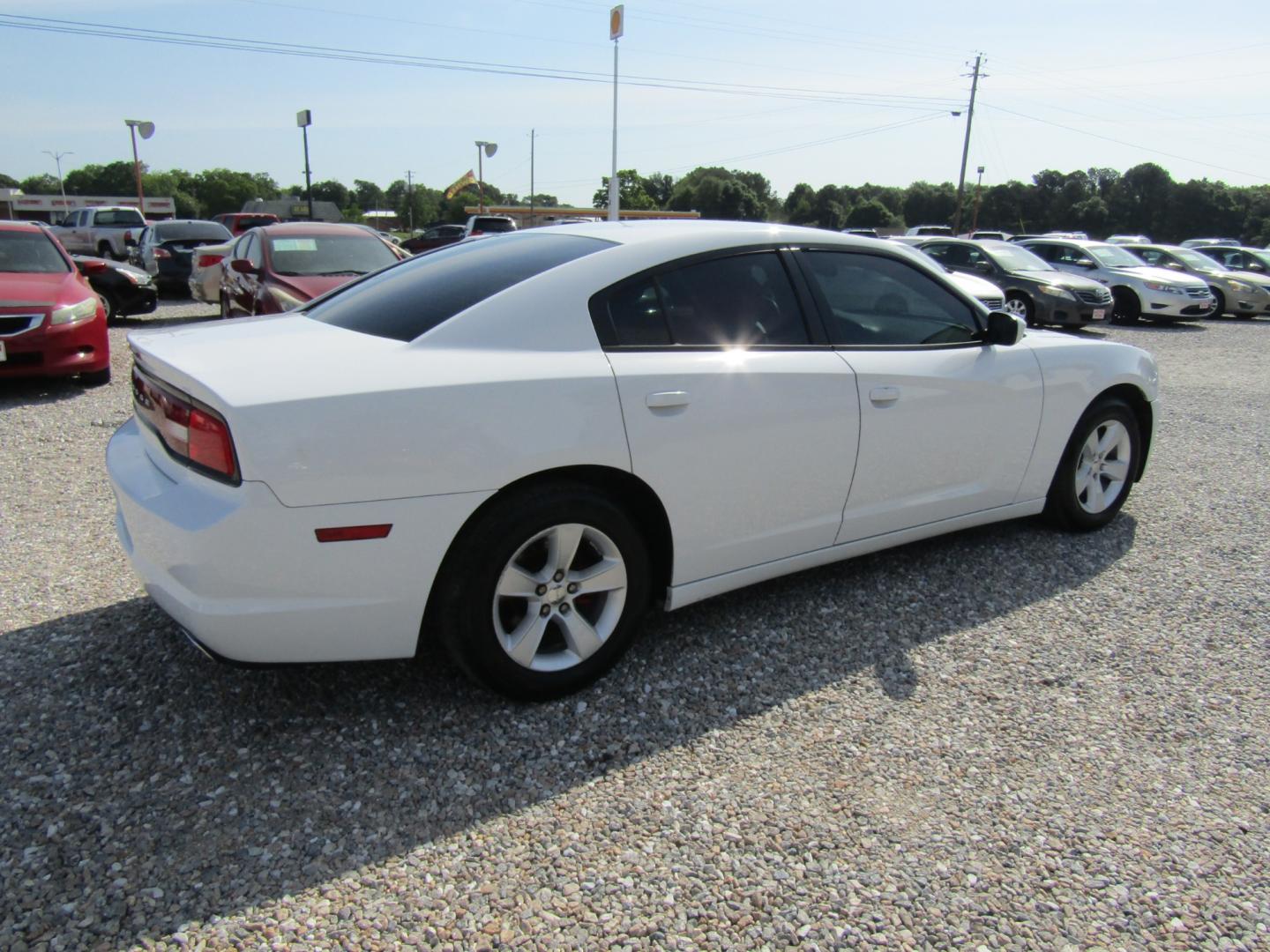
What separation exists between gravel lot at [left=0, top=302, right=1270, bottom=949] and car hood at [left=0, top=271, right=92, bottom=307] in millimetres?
4287

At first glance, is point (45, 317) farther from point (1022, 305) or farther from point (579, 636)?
point (1022, 305)

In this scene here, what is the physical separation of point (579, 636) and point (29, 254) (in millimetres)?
7810

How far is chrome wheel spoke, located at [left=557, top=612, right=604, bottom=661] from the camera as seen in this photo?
2.89m

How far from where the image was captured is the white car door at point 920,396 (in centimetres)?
348

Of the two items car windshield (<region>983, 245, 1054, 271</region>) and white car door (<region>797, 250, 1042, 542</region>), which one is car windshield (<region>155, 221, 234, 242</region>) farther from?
white car door (<region>797, 250, 1042, 542</region>)

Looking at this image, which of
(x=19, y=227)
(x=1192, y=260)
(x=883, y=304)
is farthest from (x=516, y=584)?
(x=1192, y=260)

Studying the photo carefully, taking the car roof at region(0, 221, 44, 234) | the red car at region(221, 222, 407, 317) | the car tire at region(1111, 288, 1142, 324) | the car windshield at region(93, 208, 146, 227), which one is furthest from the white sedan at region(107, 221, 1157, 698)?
the car windshield at region(93, 208, 146, 227)

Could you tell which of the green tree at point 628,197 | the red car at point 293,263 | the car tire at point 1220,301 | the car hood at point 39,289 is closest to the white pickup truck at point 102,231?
the red car at point 293,263

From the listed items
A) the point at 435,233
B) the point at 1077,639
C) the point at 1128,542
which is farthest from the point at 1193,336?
the point at 435,233

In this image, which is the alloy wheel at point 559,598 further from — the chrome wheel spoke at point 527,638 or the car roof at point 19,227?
the car roof at point 19,227

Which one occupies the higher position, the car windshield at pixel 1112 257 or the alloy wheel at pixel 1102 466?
the car windshield at pixel 1112 257

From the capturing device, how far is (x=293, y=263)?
929cm

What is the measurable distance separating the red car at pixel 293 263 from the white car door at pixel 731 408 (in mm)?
6254

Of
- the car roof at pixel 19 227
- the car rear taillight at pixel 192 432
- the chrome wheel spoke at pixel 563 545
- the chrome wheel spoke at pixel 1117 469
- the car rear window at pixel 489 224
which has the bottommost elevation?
the chrome wheel spoke at pixel 1117 469
